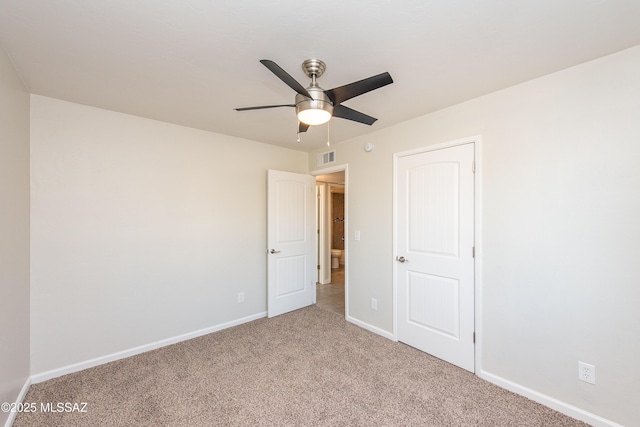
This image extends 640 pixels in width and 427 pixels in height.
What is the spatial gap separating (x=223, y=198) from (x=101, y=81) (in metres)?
1.57

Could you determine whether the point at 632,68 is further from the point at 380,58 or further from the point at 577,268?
the point at 380,58

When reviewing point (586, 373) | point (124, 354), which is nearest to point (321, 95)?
point (586, 373)

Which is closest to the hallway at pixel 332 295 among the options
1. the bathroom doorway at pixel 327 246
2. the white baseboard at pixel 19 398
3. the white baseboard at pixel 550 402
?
the bathroom doorway at pixel 327 246

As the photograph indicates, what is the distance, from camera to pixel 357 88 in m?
1.49

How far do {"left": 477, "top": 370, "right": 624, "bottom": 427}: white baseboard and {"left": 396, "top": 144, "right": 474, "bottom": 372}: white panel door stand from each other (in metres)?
0.19

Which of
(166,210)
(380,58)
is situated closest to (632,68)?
(380,58)

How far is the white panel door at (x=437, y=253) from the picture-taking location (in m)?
2.35

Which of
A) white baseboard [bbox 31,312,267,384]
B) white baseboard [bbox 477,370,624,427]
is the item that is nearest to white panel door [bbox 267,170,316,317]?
white baseboard [bbox 31,312,267,384]

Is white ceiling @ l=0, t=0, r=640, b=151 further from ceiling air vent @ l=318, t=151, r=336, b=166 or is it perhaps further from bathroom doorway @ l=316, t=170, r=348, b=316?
bathroom doorway @ l=316, t=170, r=348, b=316

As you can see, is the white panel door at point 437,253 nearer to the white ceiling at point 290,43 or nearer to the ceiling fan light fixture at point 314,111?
the white ceiling at point 290,43

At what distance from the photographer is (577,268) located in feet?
5.87

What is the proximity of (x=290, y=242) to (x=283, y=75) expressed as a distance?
2.67 metres

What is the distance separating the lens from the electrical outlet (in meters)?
1.73

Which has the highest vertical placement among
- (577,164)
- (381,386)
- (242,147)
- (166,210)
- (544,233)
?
(242,147)
